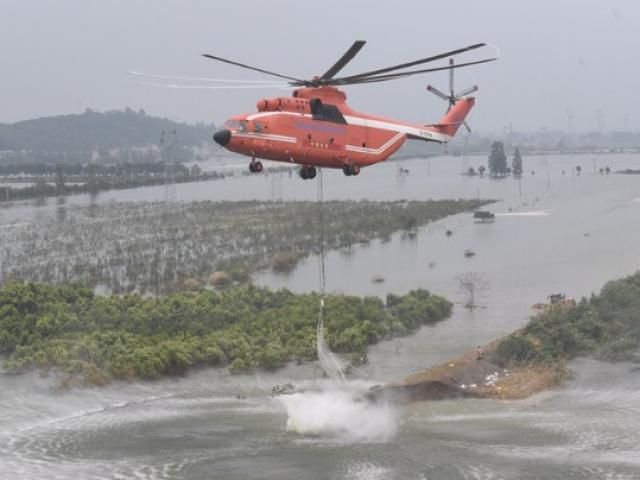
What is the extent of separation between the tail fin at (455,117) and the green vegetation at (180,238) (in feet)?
58.8

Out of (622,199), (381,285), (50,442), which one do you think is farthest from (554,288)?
(622,199)

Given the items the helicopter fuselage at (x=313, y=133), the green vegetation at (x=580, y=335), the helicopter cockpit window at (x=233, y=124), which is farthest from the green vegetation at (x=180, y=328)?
the helicopter cockpit window at (x=233, y=124)

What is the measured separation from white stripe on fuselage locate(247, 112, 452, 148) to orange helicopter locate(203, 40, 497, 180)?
1 cm

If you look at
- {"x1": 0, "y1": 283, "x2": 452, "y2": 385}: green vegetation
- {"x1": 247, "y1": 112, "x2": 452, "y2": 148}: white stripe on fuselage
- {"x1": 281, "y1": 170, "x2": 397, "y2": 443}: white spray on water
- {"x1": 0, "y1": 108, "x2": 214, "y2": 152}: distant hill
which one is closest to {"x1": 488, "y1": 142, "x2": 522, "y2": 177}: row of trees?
{"x1": 0, "y1": 108, "x2": 214, "y2": 152}: distant hill

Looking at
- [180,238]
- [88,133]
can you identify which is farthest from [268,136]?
[88,133]

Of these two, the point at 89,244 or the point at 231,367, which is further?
the point at 89,244

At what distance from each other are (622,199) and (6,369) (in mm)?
64462

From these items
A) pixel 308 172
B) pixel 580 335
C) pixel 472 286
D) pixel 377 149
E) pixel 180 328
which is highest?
pixel 377 149

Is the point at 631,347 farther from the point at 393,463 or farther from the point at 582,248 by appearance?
the point at 582,248

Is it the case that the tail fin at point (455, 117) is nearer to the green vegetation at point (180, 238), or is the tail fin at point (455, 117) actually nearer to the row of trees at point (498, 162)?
the green vegetation at point (180, 238)

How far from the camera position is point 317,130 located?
13477 millimetres

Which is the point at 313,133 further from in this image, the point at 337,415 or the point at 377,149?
the point at 337,415

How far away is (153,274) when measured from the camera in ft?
116

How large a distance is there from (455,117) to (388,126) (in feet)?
8.14
